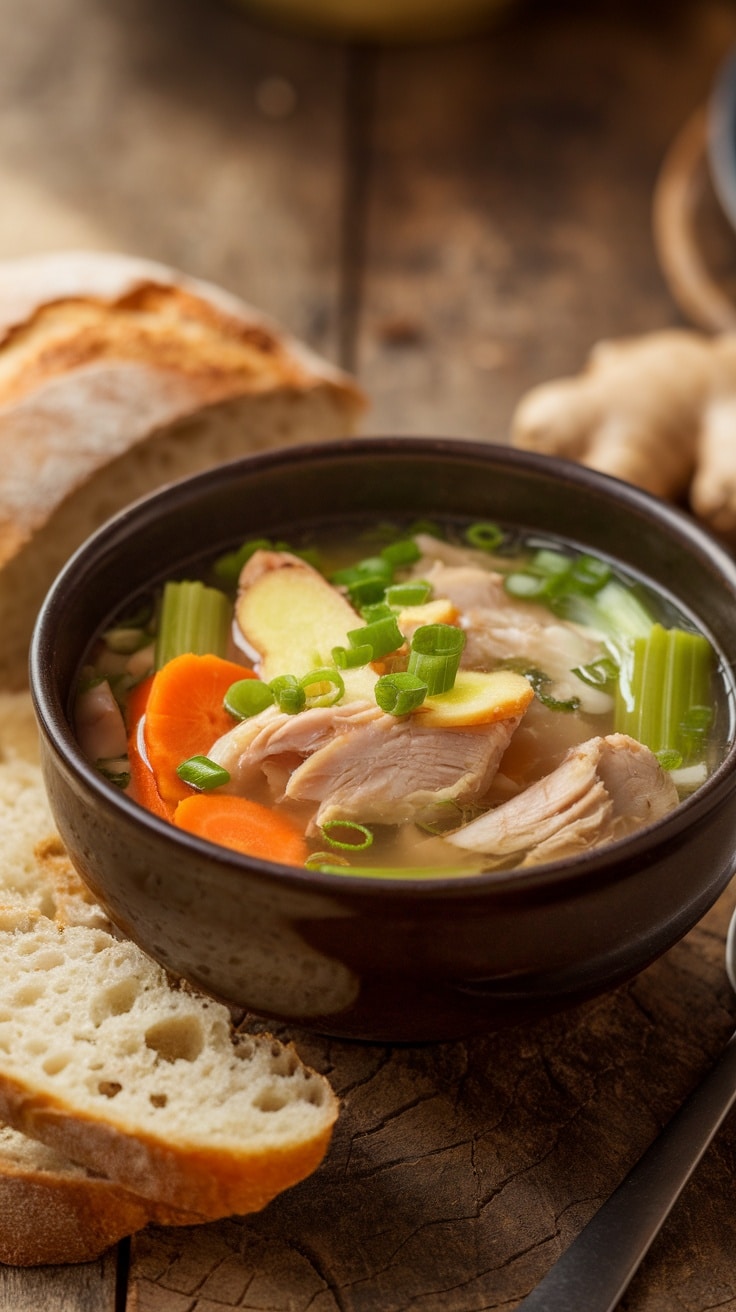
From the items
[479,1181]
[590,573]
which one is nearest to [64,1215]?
[479,1181]

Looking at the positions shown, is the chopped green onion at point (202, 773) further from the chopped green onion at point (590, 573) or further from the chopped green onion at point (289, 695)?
the chopped green onion at point (590, 573)

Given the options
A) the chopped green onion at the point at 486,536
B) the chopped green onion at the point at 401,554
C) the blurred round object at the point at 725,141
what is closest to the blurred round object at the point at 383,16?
the blurred round object at the point at 725,141

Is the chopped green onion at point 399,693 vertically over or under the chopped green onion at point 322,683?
over

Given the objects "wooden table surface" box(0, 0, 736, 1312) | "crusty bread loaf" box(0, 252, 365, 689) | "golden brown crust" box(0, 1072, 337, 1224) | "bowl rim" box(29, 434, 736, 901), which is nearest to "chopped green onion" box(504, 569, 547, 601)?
"bowl rim" box(29, 434, 736, 901)

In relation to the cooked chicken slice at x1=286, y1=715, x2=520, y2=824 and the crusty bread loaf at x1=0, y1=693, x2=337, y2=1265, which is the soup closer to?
the cooked chicken slice at x1=286, y1=715, x2=520, y2=824

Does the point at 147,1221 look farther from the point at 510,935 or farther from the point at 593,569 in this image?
the point at 593,569

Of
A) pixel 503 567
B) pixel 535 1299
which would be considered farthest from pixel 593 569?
pixel 535 1299
